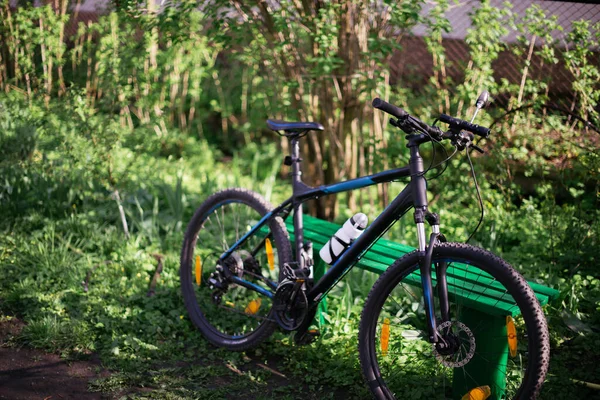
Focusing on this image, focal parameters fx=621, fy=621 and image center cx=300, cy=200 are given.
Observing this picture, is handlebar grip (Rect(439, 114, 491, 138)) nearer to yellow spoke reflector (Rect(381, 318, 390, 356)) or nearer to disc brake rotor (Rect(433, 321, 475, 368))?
disc brake rotor (Rect(433, 321, 475, 368))

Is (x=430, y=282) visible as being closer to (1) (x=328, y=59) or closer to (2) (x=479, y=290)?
(2) (x=479, y=290)

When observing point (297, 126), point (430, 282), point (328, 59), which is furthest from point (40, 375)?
point (328, 59)

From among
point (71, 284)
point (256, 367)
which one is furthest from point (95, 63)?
point (256, 367)

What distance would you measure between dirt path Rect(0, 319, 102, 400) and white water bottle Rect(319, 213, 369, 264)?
1.22m

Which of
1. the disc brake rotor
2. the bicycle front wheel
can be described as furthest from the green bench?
the disc brake rotor

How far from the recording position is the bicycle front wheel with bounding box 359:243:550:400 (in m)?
2.20

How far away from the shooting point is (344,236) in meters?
2.79

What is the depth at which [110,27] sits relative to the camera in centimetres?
500

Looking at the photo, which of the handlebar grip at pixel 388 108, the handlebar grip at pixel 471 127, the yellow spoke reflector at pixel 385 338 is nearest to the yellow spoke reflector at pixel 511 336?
the yellow spoke reflector at pixel 385 338

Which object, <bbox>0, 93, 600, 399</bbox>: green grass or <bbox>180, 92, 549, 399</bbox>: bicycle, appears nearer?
<bbox>180, 92, 549, 399</bbox>: bicycle

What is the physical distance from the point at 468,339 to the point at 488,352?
0.61 ft

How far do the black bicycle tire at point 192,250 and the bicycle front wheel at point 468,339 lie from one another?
0.65 m

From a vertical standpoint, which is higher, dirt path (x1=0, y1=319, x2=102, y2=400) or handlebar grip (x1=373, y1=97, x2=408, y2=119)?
handlebar grip (x1=373, y1=97, x2=408, y2=119)

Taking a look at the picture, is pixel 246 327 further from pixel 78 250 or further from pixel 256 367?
pixel 78 250
